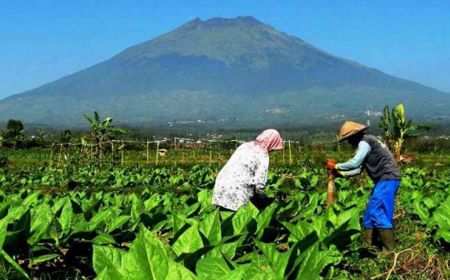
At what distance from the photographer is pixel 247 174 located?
6727mm

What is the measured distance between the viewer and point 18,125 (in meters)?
60.6

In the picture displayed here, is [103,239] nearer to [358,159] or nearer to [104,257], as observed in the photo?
[104,257]

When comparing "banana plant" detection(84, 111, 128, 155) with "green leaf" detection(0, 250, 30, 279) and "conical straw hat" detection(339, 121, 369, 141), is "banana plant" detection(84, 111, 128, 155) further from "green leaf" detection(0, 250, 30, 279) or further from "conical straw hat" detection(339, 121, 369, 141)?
"green leaf" detection(0, 250, 30, 279)

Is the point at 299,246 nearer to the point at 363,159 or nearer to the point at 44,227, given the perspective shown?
the point at 44,227

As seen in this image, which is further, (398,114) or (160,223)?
(398,114)

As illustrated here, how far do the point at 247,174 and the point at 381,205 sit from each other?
1.90 metres

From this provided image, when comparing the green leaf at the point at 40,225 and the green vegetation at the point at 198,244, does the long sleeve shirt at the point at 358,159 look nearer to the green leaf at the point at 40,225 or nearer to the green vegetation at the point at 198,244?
the green vegetation at the point at 198,244

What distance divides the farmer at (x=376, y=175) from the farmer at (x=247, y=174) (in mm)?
1419

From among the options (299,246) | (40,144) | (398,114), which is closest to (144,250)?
(299,246)

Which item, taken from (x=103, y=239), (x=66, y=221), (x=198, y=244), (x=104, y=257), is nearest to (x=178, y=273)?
(x=104, y=257)

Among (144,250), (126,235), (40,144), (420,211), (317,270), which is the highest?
(144,250)

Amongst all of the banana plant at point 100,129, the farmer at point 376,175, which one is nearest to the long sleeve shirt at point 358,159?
the farmer at point 376,175

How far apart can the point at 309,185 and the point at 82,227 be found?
9733mm

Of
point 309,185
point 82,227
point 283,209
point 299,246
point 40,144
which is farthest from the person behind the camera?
point 40,144
